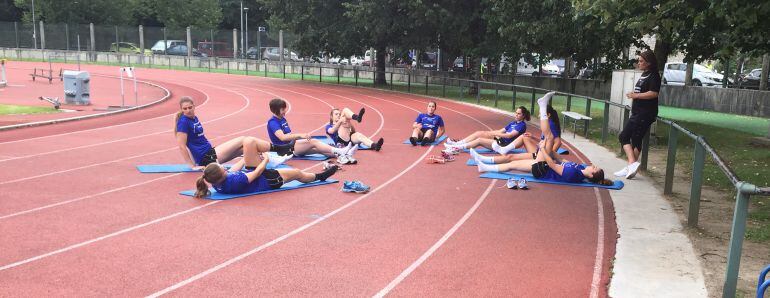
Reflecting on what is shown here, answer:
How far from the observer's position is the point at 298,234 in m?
6.30

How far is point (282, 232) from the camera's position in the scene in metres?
6.37

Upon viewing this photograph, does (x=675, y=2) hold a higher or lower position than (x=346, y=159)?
higher

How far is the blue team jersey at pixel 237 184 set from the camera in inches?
307

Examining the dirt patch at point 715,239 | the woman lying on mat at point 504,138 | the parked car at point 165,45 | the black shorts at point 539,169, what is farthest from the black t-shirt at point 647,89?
the parked car at point 165,45

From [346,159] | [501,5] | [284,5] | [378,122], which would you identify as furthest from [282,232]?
[284,5]

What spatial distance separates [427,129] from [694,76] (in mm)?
22113

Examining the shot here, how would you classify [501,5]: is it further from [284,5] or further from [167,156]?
[284,5]

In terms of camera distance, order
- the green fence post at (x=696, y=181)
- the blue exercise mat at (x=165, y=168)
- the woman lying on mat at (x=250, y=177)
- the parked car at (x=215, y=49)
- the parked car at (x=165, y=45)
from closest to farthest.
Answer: the green fence post at (x=696, y=181) < the woman lying on mat at (x=250, y=177) < the blue exercise mat at (x=165, y=168) < the parked car at (x=215, y=49) < the parked car at (x=165, y=45)

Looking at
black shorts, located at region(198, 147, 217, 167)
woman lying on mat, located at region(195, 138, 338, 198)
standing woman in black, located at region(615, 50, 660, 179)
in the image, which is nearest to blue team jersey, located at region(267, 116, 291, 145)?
black shorts, located at region(198, 147, 217, 167)

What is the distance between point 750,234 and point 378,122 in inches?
450

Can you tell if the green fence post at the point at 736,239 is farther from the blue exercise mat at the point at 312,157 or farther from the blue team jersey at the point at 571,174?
the blue exercise mat at the point at 312,157

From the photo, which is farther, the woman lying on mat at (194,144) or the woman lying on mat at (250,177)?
the woman lying on mat at (194,144)

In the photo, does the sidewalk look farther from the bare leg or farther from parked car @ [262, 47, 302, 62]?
parked car @ [262, 47, 302, 62]

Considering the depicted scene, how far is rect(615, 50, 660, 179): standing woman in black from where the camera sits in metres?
9.08
